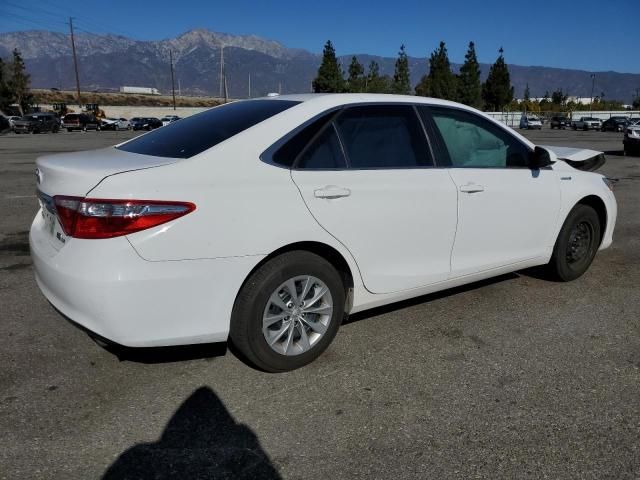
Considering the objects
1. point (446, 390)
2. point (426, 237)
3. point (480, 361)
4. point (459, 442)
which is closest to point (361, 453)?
point (459, 442)

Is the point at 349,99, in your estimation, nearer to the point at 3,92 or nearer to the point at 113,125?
the point at 113,125

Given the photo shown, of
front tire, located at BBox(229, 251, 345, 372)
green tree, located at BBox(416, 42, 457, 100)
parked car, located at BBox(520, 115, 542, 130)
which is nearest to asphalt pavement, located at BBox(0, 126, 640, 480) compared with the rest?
front tire, located at BBox(229, 251, 345, 372)

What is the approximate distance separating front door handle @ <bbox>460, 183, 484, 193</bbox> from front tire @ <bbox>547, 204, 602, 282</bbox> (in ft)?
3.99

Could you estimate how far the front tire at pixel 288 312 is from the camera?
3045mm

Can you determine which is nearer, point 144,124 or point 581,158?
point 581,158

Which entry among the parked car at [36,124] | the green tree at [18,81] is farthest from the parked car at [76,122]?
the green tree at [18,81]

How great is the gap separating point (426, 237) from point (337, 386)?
117 centimetres

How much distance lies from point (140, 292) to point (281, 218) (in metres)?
0.82

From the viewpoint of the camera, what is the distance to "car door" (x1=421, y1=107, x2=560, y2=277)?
394cm

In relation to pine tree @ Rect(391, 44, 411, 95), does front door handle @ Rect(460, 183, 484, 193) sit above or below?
below

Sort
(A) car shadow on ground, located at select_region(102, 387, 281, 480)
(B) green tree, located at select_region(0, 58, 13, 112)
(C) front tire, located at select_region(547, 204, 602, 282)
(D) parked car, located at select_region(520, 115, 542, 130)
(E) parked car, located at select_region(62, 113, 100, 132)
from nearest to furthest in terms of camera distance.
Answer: (A) car shadow on ground, located at select_region(102, 387, 281, 480), (C) front tire, located at select_region(547, 204, 602, 282), (E) parked car, located at select_region(62, 113, 100, 132), (D) parked car, located at select_region(520, 115, 542, 130), (B) green tree, located at select_region(0, 58, 13, 112)

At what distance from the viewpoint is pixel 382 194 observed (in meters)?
3.46

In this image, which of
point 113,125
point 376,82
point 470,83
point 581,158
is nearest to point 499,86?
point 470,83

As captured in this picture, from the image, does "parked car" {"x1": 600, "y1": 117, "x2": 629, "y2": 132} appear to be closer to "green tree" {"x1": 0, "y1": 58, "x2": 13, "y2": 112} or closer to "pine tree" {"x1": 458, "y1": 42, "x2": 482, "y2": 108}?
"pine tree" {"x1": 458, "y1": 42, "x2": 482, "y2": 108}
